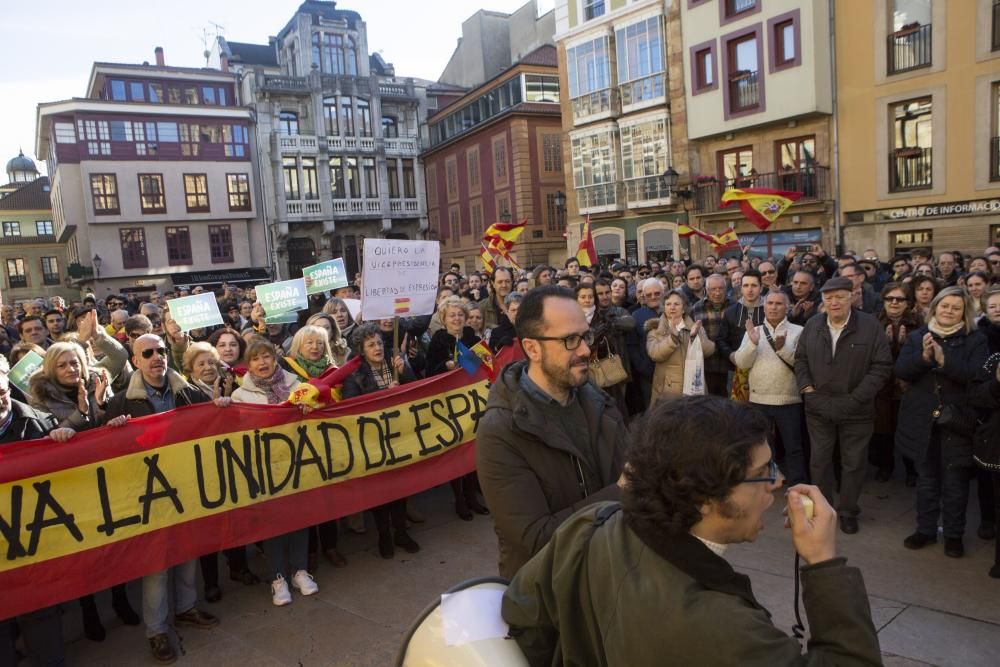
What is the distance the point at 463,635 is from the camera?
5.59ft

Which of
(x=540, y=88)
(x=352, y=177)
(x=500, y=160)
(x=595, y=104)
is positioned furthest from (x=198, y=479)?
(x=352, y=177)

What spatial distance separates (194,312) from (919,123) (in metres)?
19.3

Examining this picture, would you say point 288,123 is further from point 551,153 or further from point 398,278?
point 398,278

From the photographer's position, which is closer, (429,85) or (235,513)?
(235,513)

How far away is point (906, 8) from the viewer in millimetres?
18469

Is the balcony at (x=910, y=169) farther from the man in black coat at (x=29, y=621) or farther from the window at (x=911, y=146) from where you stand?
the man in black coat at (x=29, y=621)

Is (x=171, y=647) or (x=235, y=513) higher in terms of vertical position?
(x=235, y=513)

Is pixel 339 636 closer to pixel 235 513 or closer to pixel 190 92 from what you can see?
pixel 235 513

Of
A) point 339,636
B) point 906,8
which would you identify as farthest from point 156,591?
point 906,8

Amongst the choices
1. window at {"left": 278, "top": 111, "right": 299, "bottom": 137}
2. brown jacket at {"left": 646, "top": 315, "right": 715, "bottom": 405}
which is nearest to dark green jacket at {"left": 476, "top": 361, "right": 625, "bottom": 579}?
brown jacket at {"left": 646, "top": 315, "right": 715, "bottom": 405}

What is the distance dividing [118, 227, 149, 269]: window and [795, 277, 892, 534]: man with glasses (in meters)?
40.7

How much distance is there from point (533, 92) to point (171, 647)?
32700mm

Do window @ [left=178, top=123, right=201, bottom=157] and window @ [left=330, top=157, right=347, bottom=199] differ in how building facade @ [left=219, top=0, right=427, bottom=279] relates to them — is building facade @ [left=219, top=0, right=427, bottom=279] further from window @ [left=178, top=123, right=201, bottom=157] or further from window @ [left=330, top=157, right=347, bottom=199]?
window @ [left=178, top=123, right=201, bottom=157]

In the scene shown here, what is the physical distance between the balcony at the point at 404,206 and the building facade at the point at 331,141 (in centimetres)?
6
